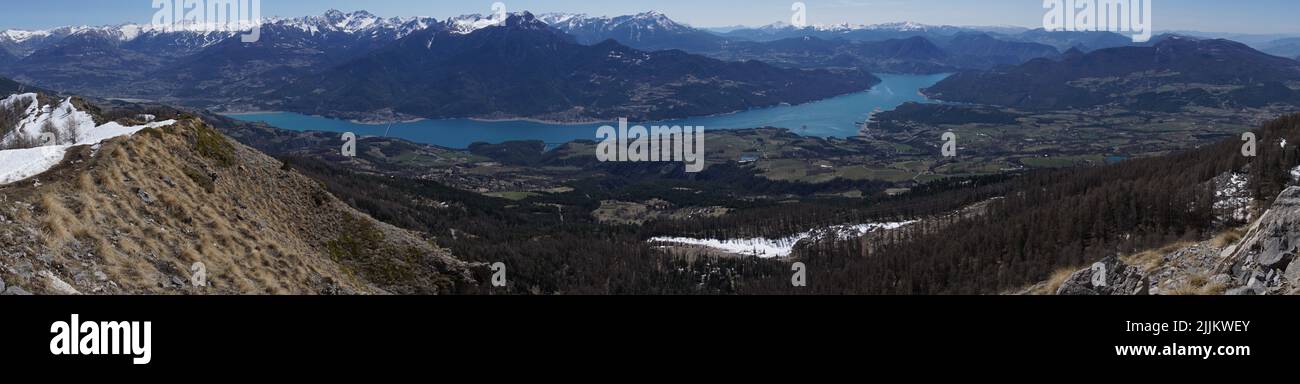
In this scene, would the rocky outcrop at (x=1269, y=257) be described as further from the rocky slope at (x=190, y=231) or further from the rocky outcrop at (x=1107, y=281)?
the rocky slope at (x=190, y=231)

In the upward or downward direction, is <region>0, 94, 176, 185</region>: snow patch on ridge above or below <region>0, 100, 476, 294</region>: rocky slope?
above

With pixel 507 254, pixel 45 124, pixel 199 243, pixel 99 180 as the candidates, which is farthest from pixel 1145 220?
pixel 45 124

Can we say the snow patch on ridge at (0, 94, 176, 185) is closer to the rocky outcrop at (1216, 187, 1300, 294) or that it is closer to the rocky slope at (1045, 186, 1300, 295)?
the rocky slope at (1045, 186, 1300, 295)

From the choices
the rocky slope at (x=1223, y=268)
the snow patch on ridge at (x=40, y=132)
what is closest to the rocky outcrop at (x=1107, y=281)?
the rocky slope at (x=1223, y=268)

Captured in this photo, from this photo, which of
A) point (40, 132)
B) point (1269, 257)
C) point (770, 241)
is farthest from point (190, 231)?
point (770, 241)

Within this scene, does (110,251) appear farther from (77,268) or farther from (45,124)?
(45,124)

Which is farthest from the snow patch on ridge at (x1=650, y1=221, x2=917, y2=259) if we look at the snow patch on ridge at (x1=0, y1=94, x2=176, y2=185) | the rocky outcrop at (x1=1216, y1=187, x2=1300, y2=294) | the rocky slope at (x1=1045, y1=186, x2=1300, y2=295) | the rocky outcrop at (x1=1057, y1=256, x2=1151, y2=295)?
the rocky outcrop at (x1=1216, y1=187, x2=1300, y2=294)

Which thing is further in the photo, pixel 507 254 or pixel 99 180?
pixel 507 254

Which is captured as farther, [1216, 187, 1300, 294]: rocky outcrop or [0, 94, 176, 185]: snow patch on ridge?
[0, 94, 176, 185]: snow patch on ridge
